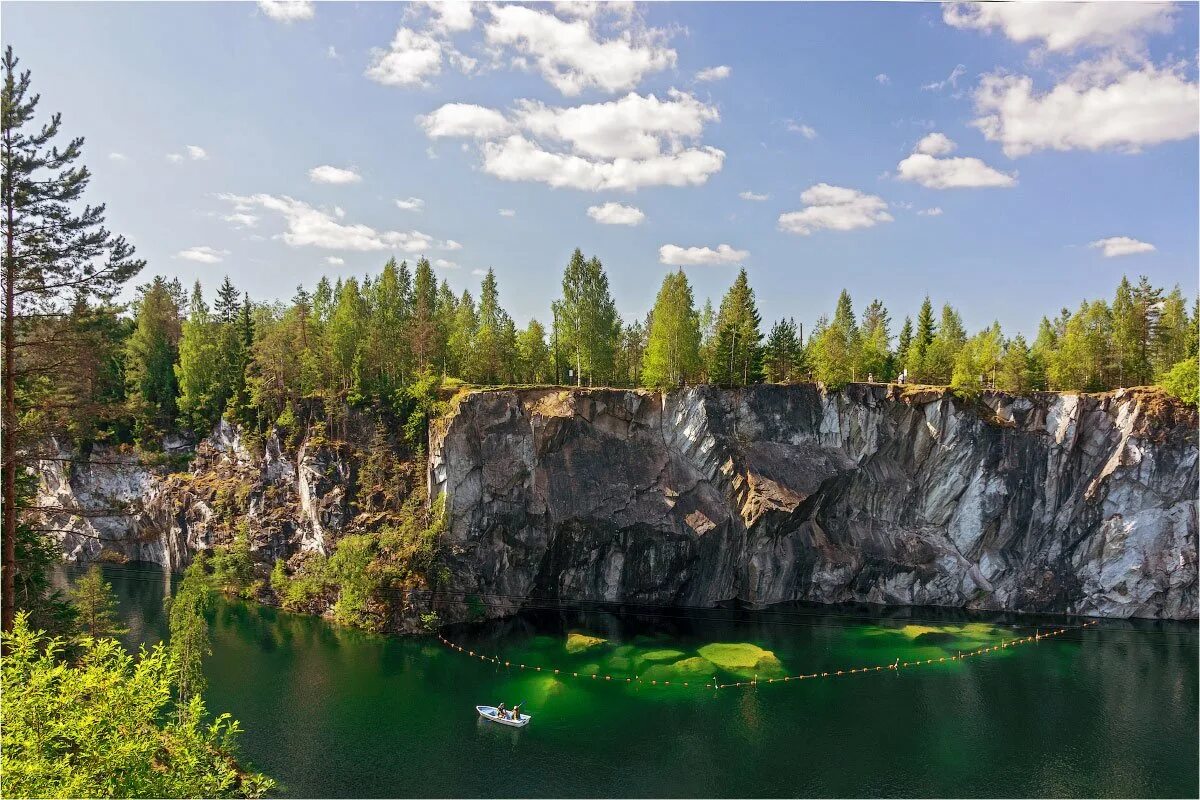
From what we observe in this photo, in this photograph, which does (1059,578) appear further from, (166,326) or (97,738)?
(166,326)

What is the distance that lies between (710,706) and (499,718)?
11.9m

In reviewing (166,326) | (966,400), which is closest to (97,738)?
(966,400)

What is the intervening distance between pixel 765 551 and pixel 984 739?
21671 millimetres

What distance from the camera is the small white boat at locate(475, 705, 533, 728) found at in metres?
33.7

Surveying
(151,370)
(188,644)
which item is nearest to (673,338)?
(188,644)

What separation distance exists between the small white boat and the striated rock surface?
611 inches

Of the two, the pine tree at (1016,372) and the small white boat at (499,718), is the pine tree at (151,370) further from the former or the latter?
the pine tree at (1016,372)

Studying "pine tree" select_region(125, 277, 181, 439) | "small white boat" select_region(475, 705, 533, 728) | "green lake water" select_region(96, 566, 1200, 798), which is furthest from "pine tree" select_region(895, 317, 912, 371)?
"pine tree" select_region(125, 277, 181, 439)

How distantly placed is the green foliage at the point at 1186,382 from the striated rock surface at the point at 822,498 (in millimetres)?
904

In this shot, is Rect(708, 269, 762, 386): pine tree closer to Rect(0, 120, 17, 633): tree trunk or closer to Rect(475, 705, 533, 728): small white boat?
Rect(475, 705, 533, 728): small white boat

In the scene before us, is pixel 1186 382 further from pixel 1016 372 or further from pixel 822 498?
pixel 822 498

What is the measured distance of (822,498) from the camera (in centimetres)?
5472

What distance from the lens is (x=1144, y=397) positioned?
2032 inches

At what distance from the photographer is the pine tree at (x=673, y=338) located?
55325mm
